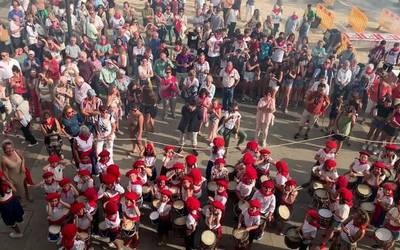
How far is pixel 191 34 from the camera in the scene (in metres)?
14.4

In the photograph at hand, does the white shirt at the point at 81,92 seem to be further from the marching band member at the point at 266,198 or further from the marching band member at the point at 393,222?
the marching band member at the point at 393,222

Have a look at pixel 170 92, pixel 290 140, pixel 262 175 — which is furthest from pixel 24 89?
pixel 290 140

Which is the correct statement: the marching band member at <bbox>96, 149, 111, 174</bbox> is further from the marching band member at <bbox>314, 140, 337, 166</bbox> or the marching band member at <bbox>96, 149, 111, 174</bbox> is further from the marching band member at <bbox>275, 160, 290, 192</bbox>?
the marching band member at <bbox>314, 140, 337, 166</bbox>

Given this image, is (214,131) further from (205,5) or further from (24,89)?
(205,5)

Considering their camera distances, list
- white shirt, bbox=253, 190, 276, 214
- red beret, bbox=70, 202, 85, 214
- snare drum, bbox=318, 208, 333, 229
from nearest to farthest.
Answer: red beret, bbox=70, 202, 85, 214
white shirt, bbox=253, 190, 276, 214
snare drum, bbox=318, 208, 333, 229

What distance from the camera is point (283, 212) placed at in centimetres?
861

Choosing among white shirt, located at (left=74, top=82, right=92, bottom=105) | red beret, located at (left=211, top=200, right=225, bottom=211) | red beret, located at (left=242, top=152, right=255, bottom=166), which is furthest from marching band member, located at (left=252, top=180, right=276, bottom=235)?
white shirt, located at (left=74, top=82, right=92, bottom=105)

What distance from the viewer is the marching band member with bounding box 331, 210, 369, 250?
7.67 m

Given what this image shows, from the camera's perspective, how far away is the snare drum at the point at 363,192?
912 cm

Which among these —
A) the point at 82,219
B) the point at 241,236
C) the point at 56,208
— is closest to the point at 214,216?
the point at 241,236

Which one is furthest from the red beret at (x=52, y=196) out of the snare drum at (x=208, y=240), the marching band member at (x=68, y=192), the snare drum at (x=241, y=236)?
the snare drum at (x=241, y=236)

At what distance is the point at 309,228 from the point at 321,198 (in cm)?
124

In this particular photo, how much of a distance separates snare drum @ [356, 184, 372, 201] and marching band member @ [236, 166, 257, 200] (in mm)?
2466

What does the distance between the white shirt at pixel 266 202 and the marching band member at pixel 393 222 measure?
2.33 meters
